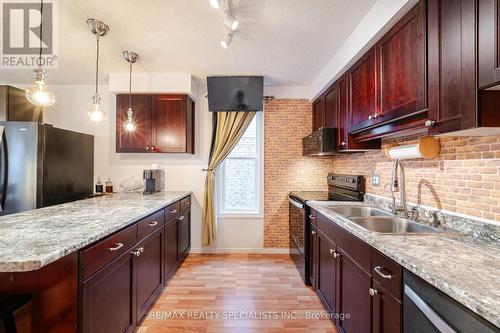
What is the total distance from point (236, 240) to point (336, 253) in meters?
2.08

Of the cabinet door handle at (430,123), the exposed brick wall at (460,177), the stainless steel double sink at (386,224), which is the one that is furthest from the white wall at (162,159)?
the cabinet door handle at (430,123)

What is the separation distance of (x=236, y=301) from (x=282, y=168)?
6.39ft

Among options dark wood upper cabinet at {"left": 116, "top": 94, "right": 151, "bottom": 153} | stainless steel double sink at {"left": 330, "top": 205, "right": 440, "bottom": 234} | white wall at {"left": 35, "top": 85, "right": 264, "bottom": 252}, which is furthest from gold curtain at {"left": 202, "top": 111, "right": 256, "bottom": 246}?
stainless steel double sink at {"left": 330, "top": 205, "right": 440, "bottom": 234}

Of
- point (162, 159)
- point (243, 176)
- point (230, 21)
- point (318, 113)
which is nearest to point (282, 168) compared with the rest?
point (243, 176)

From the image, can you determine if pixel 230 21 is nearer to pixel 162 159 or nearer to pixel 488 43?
pixel 488 43

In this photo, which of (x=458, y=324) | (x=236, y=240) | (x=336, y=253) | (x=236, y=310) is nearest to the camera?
(x=458, y=324)

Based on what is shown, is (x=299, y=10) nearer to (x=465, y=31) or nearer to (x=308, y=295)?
(x=465, y=31)

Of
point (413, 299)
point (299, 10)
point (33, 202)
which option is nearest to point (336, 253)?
point (413, 299)

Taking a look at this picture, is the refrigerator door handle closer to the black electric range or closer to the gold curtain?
the gold curtain

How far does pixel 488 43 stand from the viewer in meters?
0.95

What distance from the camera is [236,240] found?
364 centimetres

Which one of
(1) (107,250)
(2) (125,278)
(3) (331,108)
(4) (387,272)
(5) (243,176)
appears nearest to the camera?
(4) (387,272)

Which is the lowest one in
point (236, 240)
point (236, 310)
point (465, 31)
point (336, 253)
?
point (236, 310)

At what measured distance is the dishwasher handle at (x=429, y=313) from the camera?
2.60 feet
